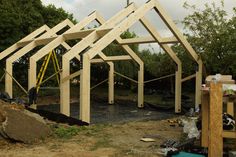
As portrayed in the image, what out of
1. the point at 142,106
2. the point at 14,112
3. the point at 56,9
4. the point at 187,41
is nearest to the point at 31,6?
the point at 56,9

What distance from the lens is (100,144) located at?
738 cm

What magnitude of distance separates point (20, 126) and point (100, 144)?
5.14ft

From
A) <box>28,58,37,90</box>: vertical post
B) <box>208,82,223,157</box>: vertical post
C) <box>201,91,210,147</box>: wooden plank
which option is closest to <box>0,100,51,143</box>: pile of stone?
<box>201,91,210,147</box>: wooden plank

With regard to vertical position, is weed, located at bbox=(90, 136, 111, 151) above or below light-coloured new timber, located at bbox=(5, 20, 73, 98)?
below

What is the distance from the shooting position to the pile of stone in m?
7.29

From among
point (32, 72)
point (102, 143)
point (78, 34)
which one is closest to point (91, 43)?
point (78, 34)

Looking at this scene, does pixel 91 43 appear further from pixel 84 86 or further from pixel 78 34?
pixel 84 86

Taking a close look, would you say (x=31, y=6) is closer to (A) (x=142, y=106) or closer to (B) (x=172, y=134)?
(A) (x=142, y=106)

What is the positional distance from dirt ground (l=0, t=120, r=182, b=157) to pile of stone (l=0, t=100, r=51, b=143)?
0.47 ft

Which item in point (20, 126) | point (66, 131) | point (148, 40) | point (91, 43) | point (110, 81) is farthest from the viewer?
point (110, 81)

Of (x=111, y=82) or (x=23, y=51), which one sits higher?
(x=23, y=51)

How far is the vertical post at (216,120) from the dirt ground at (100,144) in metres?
1.09

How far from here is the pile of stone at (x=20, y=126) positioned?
7.29m

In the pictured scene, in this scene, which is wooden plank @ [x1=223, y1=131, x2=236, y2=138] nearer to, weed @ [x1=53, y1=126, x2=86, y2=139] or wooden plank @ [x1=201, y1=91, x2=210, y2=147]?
wooden plank @ [x1=201, y1=91, x2=210, y2=147]
